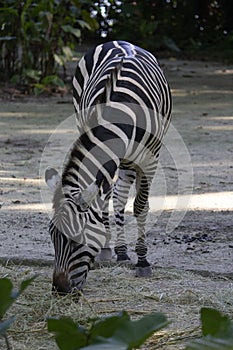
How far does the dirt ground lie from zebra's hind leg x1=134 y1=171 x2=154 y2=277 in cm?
15

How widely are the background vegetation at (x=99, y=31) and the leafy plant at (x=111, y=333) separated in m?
10.9

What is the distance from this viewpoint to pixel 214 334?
60.8 inches

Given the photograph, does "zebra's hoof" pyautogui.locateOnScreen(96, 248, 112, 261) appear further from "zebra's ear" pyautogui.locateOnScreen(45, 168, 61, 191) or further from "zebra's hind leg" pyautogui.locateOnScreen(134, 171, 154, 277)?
"zebra's ear" pyautogui.locateOnScreen(45, 168, 61, 191)

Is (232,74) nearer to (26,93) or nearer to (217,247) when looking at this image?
(26,93)

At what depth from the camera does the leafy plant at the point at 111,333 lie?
1.48 metres

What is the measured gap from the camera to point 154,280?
486 centimetres

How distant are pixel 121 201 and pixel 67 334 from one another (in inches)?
150

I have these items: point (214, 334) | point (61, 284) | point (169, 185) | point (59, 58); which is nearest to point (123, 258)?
point (61, 284)

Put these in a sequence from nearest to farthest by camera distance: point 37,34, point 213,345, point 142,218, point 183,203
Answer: point 213,345 → point 142,218 → point 183,203 → point 37,34

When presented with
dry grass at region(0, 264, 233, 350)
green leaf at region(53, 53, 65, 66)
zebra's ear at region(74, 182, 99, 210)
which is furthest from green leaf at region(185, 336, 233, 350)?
green leaf at region(53, 53, 65, 66)

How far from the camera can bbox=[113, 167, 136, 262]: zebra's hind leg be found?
535 centimetres

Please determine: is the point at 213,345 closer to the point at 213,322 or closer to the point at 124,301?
the point at 213,322

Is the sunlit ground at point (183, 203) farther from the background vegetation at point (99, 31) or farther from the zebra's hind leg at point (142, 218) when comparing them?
the background vegetation at point (99, 31)

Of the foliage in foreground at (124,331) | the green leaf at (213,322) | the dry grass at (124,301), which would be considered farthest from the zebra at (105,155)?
the green leaf at (213,322)
